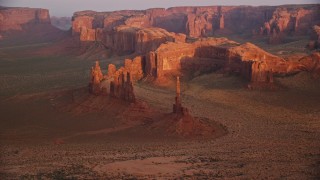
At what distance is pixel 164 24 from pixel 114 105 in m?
129

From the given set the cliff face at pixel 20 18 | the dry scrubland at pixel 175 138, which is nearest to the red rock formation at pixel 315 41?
the dry scrubland at pixel 175 138

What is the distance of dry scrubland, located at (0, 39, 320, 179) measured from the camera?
29.8 meters

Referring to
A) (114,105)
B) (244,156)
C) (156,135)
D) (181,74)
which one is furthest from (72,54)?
(244,156)

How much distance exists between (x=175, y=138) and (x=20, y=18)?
148m

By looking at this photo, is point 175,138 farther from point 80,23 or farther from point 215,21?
point 215,21

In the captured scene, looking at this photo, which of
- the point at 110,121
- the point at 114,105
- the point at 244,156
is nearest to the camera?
the point at 244,156

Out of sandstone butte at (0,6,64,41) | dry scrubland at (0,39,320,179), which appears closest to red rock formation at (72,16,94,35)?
sandstone butte at (0,6,64,41)

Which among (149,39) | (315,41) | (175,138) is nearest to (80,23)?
(149,39)

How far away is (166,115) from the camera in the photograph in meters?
47.5

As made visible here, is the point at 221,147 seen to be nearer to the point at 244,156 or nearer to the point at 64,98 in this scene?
the point at 244,156

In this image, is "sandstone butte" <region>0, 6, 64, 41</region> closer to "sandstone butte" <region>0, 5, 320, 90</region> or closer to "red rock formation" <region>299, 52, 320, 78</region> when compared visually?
"sandstone butte" <region>0, 5, 320, 90</region>

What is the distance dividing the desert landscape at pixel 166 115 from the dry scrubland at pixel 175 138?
0.10 meters

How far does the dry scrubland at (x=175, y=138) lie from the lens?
97.6ft

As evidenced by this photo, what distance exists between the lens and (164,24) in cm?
17900
